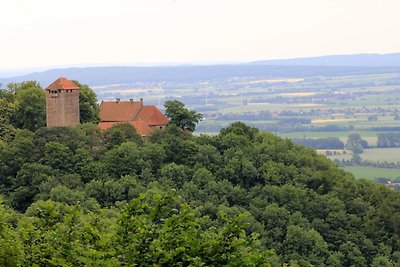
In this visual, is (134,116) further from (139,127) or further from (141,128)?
(141,128)

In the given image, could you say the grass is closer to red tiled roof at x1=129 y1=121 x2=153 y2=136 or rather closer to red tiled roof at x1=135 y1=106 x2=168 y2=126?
red tiled roof at x1=135 y1=106 x2=168 y2=126

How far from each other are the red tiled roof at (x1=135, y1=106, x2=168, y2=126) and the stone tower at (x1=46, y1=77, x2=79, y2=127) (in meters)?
10.5

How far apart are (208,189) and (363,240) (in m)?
11.5

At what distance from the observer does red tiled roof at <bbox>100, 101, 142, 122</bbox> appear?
8606cm

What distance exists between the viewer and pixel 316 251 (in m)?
67.0

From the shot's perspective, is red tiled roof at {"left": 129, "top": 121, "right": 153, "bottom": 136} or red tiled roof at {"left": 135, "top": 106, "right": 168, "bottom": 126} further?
red tiled roof at {"left": 135, "top": 106, "right": 168, "bottom": 126}

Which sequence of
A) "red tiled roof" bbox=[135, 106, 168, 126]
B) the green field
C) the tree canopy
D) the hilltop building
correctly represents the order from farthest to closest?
1. the green field
2. "red tiled roof" bbox=[135, 106, 168, 126]
3. the hilltop building
4. the tree canopy

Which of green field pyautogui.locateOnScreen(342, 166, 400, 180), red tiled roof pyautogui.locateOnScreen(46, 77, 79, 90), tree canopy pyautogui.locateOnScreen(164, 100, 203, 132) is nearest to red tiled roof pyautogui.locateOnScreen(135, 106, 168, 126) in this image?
tree canopy pyautogui.locateOnScreen(164, 100, 203, 132)

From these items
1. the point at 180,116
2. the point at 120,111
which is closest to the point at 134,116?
the point at 120,111

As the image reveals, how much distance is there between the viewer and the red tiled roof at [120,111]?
282 feet

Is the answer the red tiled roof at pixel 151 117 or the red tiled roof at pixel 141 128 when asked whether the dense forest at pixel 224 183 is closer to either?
the red tiled roof at pixel 141 128

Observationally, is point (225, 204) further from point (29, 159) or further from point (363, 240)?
point (29, 159)

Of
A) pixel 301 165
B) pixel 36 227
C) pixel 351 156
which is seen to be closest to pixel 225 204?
pixel 301 165

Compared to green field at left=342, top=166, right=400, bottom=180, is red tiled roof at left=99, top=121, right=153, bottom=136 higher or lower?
higher
